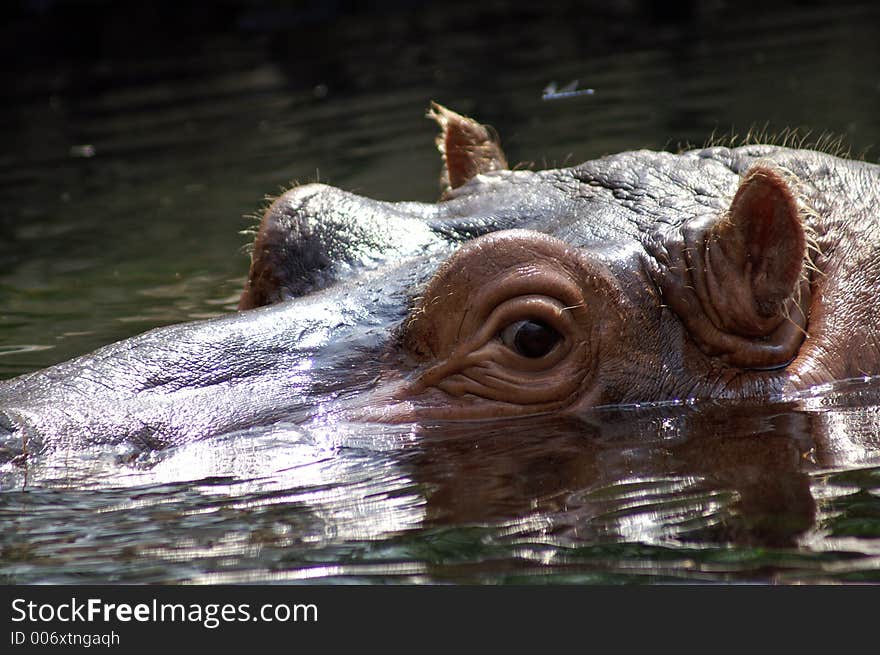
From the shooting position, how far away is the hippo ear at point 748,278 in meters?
4.15

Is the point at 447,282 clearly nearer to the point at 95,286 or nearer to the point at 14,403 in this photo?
the point at 14,403

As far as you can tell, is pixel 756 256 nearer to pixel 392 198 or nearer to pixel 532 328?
pixel 532 328

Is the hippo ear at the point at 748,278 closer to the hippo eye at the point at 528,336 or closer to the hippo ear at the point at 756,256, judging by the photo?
the hippo ear at the point at 756,256

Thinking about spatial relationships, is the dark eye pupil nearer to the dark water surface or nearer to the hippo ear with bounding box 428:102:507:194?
the dark water surface

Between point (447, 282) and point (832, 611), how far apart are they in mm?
1630

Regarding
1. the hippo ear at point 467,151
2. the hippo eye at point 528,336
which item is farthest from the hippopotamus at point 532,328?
the hippo ear at point 467,151

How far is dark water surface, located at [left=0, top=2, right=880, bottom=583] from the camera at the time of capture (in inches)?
142

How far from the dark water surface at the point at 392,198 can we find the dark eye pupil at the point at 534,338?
0.25 m

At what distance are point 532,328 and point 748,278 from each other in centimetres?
69

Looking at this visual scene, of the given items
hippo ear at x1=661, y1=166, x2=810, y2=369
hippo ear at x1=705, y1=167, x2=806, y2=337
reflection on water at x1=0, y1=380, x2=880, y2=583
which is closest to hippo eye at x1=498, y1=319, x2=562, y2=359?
reflection on water at x1=0, y1=380, x2=880, y2=583

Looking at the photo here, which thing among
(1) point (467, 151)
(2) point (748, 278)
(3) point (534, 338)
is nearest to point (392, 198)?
(1) point (467, 151)

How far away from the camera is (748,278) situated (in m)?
4.31

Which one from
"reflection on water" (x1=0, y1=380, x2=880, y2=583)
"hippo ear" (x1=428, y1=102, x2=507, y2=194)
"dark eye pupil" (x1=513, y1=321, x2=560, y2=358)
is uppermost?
"hippo ear" (x1=428, y1=102, x2=507, y2=194)

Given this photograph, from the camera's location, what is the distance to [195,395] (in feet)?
13.9
